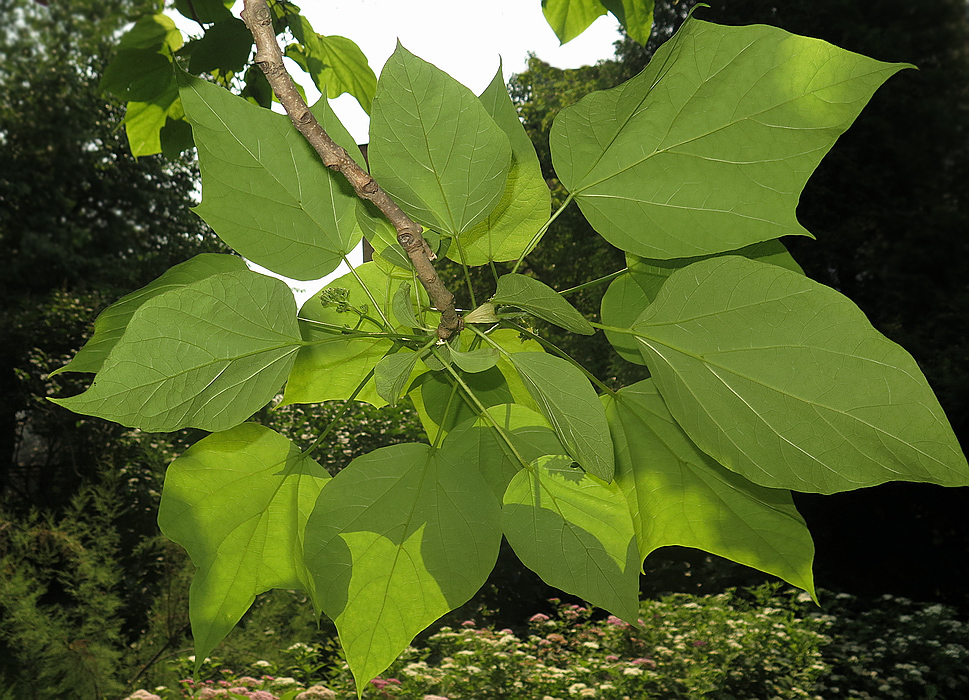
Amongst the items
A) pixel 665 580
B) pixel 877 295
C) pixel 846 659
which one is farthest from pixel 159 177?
pixel 846 659

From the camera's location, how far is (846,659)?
2.04 metres

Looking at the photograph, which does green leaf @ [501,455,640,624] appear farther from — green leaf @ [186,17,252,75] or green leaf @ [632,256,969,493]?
green leaf @ [186,17,252,75]

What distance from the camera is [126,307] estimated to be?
193mm

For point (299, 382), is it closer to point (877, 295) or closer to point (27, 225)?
point (877, 295)

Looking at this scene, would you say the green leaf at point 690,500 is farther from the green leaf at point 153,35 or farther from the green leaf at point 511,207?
the green leaf at point 153,35

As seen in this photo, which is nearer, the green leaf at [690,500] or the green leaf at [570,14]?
the green leaf at [690,500]

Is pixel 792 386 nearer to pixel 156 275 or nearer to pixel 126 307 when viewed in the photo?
pixel 126 307

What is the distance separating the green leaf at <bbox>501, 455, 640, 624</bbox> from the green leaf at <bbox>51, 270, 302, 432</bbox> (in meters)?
0.07

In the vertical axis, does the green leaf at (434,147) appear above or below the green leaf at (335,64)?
below

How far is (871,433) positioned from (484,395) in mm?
109

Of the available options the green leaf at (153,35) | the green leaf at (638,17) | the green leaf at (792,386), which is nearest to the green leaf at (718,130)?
the green leaf at (792,386)

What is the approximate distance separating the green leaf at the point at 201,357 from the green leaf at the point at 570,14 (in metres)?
0.32

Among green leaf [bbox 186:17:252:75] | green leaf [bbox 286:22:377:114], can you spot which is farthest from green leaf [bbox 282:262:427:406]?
green leaf [bbox 286:22:377:114]

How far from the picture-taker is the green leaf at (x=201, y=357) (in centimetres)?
14
